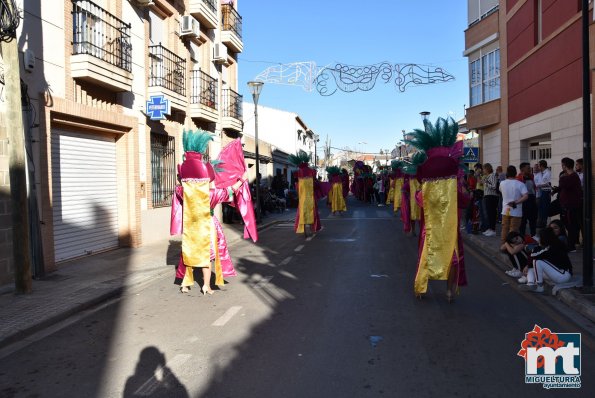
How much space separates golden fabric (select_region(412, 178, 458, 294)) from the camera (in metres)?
6.49

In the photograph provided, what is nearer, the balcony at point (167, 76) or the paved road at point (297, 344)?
the paved road at point (297, 344)

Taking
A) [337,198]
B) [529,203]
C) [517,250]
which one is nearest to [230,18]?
[337,198]

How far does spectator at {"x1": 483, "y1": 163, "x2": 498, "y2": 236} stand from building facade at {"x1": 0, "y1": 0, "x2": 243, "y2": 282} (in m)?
8.30

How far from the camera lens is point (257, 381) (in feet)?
13.2

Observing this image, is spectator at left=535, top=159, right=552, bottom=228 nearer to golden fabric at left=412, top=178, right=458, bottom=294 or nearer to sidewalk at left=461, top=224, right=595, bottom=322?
sidewalk at left=461, top=224, right=595, bottom=322

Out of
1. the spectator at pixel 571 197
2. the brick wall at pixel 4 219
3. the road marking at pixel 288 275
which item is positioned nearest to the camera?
the brick wall at pixel 4 219

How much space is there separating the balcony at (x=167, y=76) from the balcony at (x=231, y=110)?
12.5ft

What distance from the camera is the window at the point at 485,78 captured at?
Result: 20766 millimetres

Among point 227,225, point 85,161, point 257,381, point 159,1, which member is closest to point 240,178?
point 257,381

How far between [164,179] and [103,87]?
395 cm

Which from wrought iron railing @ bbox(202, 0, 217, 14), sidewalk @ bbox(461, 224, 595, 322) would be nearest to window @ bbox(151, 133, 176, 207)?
wrought iron railing @ bbox(202, 0, 217, 14)

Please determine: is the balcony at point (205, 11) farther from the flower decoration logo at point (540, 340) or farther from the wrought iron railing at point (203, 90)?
the flower decoration logo at point (540, 340)

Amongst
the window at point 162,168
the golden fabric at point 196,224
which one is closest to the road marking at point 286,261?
the golden fabric at point 196,224

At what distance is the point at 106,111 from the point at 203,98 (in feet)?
20.1
